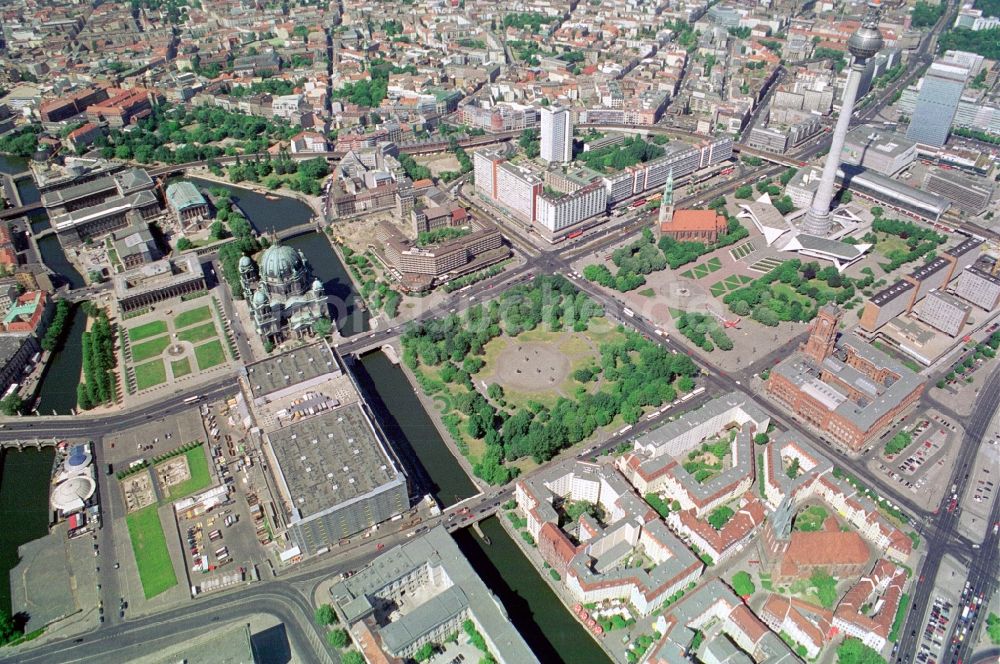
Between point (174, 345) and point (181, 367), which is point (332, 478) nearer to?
point (181, 367)

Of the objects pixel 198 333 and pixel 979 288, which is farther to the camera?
pixel 979 288

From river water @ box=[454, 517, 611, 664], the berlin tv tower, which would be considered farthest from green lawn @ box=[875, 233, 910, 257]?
river water @ box=[454, 517, 611, 664]

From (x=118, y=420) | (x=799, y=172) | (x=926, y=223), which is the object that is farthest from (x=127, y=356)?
(x=926, y=223)

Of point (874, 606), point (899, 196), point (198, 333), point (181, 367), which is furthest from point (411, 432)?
point (899, 196)

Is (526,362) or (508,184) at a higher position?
(508,184)

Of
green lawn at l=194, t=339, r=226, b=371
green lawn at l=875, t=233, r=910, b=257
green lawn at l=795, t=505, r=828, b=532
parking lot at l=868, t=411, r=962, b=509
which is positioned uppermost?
green lawn at l=875, t=233, r=910, b=257

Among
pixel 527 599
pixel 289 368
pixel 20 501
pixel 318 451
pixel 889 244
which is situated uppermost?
pixel 289 368

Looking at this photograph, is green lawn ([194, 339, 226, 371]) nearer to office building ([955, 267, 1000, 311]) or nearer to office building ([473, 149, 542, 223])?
office building ([473, 149, 542, 223])
